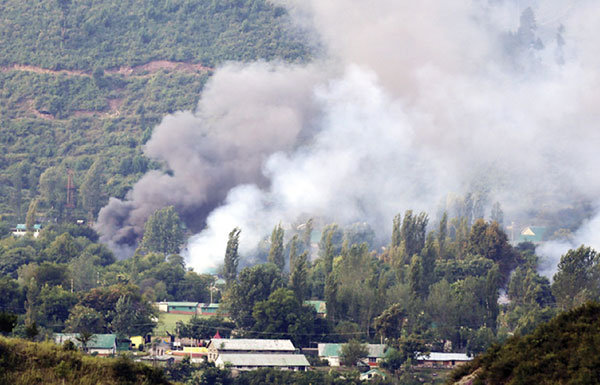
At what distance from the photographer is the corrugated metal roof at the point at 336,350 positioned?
2763 inches

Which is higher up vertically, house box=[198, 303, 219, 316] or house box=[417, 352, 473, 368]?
house box=[198, 303, 219, 316]

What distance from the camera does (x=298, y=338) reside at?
73.1 m

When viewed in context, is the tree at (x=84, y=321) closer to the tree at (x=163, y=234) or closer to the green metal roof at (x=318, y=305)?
the green metal roof at (x=318, y=305)

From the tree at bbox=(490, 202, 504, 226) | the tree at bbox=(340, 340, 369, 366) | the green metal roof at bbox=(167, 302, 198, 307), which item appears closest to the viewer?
the tree at bbox=(340, 340, 369, 366)

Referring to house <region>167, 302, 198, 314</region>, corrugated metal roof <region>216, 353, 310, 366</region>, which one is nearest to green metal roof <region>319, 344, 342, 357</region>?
corrugated metal roof <region>216, 353, 310, 366</region>

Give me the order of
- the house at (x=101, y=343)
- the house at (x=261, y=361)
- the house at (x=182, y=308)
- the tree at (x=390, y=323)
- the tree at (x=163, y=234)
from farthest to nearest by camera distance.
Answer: the tree at (x=163, y=234), the house at (x=182, y=308), the tree at (x=390, y=323), the house at (x=101, y=343), the house at (x=261, y=361)

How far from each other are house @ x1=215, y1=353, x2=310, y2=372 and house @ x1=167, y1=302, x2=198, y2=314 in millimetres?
18976

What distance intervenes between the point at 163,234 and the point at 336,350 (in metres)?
40.0

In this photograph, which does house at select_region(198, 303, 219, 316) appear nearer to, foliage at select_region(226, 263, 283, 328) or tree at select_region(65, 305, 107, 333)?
foliage at select_region(226, 263, 283, 328)

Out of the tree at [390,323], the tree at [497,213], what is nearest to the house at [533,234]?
the tree at [497,213]

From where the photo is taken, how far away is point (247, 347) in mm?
69938

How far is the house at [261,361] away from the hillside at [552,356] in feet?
133

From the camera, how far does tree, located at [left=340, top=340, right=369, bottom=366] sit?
68312 millimetres

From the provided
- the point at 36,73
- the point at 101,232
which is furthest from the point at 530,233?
the point at 36,73
